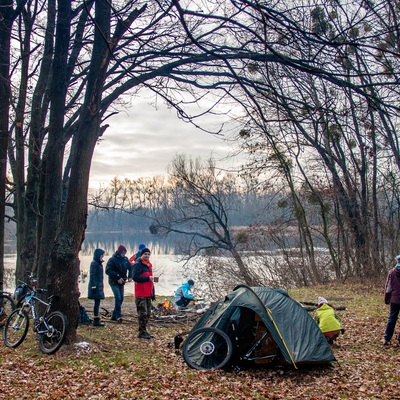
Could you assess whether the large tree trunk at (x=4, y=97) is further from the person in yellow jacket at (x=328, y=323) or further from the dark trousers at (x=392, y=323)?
the dark trousers at (x=392, y=323)

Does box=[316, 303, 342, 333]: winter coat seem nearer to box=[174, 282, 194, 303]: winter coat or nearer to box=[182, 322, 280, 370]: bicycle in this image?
box=[182, 322, 280, 370]: bicycle

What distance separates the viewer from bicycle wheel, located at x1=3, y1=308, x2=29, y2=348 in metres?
8.68

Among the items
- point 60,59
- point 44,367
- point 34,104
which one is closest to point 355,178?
point 34,104

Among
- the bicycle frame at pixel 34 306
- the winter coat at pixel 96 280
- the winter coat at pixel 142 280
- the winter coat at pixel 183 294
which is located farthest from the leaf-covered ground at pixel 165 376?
the winter coat at pixel 183 294

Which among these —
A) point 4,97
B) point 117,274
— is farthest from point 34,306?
point 4,97

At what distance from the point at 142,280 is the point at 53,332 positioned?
8.73 ft

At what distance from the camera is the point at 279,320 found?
25.8 feet

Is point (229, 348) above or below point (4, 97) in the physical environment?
below

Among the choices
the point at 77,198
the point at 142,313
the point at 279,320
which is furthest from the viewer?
the point at 142,313

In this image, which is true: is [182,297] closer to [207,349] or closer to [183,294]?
[183,294]

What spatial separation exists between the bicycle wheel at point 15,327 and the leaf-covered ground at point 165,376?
0.20 meters

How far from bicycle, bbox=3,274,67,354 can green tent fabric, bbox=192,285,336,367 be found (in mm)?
2353

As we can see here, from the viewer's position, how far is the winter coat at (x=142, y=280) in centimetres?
1025

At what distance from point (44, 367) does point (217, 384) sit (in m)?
2.60
